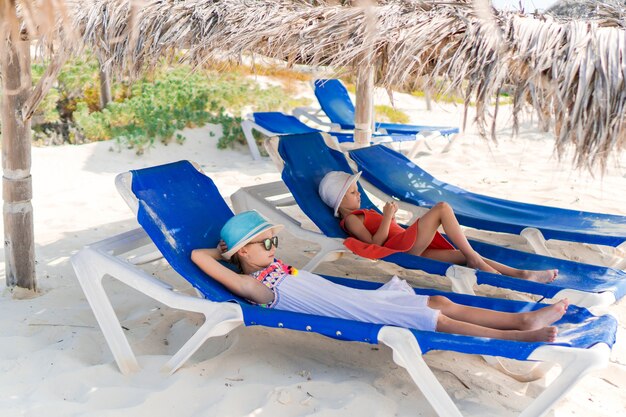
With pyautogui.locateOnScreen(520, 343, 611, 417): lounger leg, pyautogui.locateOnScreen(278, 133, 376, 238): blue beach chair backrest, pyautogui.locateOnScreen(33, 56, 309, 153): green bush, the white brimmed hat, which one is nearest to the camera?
pyautogui.locateOnScreen(520, 343, 611, 417): lounger leg

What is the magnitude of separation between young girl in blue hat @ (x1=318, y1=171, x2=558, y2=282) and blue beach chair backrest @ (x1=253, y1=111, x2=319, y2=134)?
3284mm

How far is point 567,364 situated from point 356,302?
88 centimetres

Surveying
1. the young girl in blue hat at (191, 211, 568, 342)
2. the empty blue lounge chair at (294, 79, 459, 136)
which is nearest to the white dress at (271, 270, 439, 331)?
the young girl in blue hat at (191, 211, 568, 342)

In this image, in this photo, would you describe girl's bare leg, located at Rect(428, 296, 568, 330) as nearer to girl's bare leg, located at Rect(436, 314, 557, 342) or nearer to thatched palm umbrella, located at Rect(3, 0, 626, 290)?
girl's bare leg, located at Rect(436, 314, 557, 342)

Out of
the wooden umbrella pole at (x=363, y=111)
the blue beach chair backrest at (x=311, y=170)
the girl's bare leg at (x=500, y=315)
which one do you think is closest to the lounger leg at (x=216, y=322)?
the girl's bare leg at (x=500, y=315)

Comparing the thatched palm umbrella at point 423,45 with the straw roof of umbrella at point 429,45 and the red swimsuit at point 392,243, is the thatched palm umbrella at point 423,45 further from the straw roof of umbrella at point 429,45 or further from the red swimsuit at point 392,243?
the red swimsuit at point 392,243

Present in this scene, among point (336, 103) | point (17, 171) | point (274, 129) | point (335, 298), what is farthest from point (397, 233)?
point (336, 103)

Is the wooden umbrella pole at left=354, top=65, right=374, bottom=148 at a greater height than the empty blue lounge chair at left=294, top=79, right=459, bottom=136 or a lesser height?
greater

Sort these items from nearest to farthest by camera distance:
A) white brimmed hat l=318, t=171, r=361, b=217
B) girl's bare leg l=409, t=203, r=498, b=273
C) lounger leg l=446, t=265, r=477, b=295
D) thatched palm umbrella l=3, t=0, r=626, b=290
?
thatched palm umbrella l=3, t=0, r=626, b=290 → lounger leg l=446, t=265, r=477, b=295 → girl's bare leg l=409, t=203, r=498, b=273 → white brimmed hat l=318, t=171, r=361, b=217

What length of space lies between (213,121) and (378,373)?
222 inches

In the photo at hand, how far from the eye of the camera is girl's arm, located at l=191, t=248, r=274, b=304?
294 centimetres

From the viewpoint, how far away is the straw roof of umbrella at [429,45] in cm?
262

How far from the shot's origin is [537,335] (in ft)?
8.30

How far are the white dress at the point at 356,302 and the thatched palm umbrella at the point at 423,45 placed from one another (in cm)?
78
